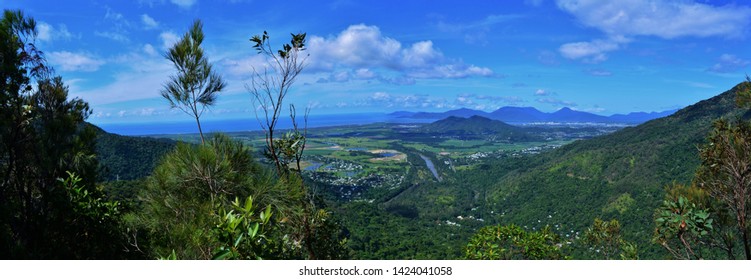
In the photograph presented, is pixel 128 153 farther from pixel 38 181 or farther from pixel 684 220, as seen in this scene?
pixel 684 220

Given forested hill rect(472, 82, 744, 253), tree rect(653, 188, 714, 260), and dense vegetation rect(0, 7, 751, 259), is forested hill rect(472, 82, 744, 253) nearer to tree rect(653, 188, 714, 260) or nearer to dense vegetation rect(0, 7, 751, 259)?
dense vegetation rect(0, 7, 751, 259)

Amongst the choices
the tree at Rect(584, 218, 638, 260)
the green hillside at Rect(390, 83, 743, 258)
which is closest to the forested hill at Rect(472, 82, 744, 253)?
the green hillside at Rect(390, 83, 743, 258)

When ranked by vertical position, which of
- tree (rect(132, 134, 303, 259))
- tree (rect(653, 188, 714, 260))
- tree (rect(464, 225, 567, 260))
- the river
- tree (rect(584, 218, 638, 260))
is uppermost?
tree (rect(132, 134, 303, 259))

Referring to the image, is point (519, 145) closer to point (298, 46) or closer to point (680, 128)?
point (680, 128)

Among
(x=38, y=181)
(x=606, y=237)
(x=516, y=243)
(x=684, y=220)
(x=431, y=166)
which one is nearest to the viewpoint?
(x=684, y=220)

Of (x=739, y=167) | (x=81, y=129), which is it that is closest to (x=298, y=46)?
(x=81, y=129)

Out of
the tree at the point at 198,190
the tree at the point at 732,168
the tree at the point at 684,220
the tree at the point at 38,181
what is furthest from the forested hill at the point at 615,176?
the tree at the point at 38,181

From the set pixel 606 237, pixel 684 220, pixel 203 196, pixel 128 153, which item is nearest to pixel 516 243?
pixel 684 220

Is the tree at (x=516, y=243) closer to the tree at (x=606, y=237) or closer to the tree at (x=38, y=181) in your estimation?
the tree at (x=606, y=237)
